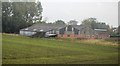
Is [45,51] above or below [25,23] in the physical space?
Result: below

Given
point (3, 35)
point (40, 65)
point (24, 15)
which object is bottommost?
point (40, 65)

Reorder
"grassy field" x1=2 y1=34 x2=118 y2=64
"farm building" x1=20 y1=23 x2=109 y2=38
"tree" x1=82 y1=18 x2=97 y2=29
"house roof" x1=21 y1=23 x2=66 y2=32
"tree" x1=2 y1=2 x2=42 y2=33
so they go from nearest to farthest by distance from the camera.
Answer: "grassy field" x1=2 y1=34 x2=118 y2=64, "tree" x1=2 y1=2 x2=42 y2=33, "farm building" x1=20 y1=23 x2=109 y2=38, "house roof" x1=21 y1=23 x2=66 y2=32, "tree" x1=82 y1=18 x2=97 y2=29

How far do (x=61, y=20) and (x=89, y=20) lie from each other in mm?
1860

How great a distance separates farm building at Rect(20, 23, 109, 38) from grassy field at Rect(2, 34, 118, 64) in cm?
54

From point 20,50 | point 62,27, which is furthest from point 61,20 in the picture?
point 20,50

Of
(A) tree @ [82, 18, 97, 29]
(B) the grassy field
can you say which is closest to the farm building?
(A) tree @ [82, 18, 97, 29]

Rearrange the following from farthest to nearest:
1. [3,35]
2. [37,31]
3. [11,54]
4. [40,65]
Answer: [37,31], [3,35], [11,54], [40,65]

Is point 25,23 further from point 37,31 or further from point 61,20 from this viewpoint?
point 61,20

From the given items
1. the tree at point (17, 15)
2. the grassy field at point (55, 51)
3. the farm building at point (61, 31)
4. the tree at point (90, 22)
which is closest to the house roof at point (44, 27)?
the farm building at point (61, 31)

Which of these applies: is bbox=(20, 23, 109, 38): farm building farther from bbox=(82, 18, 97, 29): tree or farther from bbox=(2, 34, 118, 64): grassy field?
bbox=(2, 34, 118, 64): grassy field

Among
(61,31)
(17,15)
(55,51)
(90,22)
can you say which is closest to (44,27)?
(61,31)

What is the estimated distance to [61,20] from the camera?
14703 mm

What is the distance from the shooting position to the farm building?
1490cm

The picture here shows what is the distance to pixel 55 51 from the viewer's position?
11.9 meters
